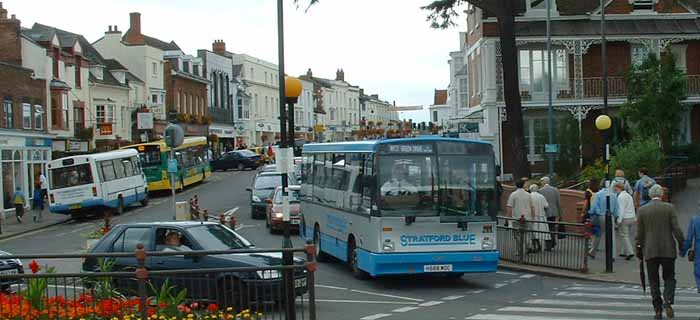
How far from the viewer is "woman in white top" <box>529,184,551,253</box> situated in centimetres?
1946

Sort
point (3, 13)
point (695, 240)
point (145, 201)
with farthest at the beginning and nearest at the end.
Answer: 1. point (3, 13)
2. point (145, 201)
3. point (695, 240)

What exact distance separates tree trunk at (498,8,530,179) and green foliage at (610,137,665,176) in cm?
318

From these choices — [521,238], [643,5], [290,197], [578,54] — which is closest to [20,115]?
[290,197]

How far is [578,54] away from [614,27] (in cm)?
234

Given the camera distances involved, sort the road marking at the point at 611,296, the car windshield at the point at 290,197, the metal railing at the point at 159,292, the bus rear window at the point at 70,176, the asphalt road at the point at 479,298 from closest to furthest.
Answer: the metal railing at the point at 159,292, the asphalt road at the point at 479,298, the road marking at the point at 611,296, the car windshield at the point at 290,197, the bus rear window at the point at 70,176

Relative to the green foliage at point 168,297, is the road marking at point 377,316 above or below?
below

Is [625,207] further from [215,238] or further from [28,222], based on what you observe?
[28,222]

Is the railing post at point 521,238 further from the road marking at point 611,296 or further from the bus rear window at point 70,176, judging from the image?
the bus rear window at point 70,176

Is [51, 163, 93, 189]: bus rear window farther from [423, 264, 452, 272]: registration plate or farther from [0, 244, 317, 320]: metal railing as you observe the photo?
[0, 244, 317, 320]: metal railing

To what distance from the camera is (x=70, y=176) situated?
3759 centimetres

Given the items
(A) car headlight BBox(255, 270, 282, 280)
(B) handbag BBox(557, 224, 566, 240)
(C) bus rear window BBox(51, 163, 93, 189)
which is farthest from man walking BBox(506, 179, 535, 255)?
(C) bus rear window BBox(51, 163, 93, 189)

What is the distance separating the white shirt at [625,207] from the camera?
2022 centimetres

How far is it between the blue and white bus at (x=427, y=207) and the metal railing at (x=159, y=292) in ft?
22.0

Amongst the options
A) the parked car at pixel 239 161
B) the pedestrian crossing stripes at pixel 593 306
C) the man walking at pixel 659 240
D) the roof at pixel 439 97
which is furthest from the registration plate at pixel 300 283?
the roof at pixel 439 97
